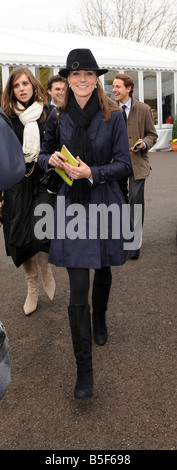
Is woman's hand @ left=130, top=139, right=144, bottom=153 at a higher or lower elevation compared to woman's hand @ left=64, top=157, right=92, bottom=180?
lower

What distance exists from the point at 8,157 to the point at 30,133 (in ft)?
6.88

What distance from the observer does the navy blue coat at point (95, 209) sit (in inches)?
111

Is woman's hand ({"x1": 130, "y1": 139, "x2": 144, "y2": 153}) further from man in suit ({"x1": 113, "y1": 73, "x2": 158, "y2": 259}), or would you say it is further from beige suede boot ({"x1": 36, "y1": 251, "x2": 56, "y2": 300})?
beige suede boot ({"x1": 36, "y1": 251, "x2": 56, "y2": 300})

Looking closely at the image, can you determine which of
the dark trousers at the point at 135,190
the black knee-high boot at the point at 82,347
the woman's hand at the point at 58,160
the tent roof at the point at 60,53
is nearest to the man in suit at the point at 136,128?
the dark trousers at the point at 135,190

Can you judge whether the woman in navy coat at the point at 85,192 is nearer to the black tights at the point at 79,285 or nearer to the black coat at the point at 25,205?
the black tights at the point at 79,285

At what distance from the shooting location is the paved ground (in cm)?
245

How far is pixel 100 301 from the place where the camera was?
3.36 m

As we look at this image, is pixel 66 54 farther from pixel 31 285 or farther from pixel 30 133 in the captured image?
pixel 31 285

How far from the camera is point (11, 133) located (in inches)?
62.9

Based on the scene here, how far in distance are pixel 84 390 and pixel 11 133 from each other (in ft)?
5.38

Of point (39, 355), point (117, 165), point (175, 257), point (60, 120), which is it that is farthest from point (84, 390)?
point (175, 257)

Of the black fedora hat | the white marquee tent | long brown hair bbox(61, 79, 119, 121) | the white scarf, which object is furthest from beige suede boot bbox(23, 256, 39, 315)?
the white marquee tent

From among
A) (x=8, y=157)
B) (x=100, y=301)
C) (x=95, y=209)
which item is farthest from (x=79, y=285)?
(x=8, y=157)

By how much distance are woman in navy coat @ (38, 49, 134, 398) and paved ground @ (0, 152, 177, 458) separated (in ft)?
0.65
